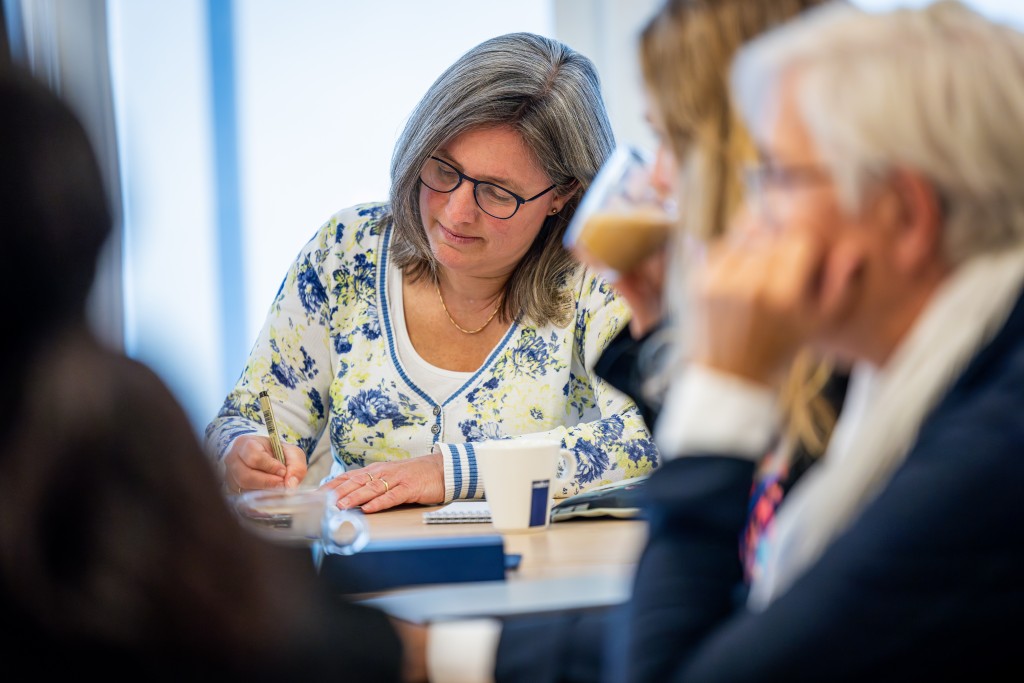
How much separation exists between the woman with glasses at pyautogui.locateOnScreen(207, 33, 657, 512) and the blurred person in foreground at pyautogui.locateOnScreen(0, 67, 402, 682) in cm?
144

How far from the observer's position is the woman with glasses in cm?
217

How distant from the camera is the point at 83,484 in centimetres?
58

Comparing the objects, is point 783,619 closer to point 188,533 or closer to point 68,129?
point 188,533

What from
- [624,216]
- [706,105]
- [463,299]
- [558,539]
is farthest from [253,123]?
[706,105]

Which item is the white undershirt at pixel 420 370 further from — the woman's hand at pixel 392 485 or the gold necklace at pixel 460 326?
the woman's hand at pixel 392 485

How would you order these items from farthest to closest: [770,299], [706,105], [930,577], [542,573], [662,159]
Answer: [542,573] < [662,159] < [706,105] < [770,299] < [930,577]

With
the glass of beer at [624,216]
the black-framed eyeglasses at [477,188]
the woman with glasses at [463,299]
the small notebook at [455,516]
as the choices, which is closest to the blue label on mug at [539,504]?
the small notebook at [455,516]

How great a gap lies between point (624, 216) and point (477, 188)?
1021mm

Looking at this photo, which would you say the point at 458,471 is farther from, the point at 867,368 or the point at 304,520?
the point at 867,368

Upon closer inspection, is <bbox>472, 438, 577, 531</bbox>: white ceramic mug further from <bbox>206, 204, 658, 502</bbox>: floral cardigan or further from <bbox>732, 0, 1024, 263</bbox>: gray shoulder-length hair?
<bbox>732, 0, 1024, 263</bbox>: gray shoulder-length hair

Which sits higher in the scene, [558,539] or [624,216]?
[624,216]

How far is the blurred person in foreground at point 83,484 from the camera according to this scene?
22.7 inches

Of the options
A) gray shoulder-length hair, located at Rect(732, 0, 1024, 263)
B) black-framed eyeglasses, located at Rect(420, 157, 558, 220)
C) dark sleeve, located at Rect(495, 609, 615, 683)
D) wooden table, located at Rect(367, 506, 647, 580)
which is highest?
gray shoulder-length hair, located at Rect(732, 0, 1024, 263)

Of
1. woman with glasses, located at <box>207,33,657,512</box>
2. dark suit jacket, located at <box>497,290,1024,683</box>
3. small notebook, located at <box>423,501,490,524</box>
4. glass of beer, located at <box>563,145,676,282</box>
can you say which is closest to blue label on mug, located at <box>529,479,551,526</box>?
small notebook, located at <box>423,501,490,524</box>
